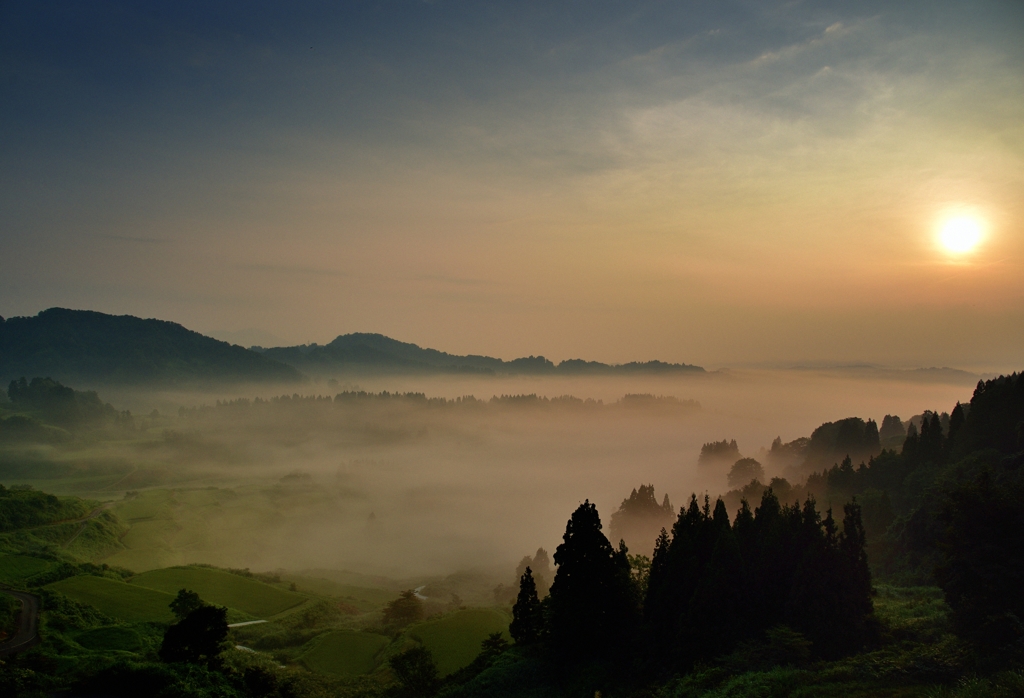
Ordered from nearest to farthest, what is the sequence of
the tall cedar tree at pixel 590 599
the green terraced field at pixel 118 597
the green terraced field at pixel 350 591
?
the tall cedar tree at pixel 590 599, the green terraced field at pixel 118 597, the green terraced field at pixel 350 591

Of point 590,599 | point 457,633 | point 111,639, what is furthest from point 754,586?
point 111,639

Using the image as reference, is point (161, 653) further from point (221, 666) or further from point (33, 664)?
point (33, 664)

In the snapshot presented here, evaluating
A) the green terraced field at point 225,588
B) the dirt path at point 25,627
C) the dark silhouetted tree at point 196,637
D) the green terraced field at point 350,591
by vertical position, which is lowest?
the green terraced field at point 350,591

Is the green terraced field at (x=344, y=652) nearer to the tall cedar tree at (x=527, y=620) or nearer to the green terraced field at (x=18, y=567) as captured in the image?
the tall cedar tree at (x=527, y=620)

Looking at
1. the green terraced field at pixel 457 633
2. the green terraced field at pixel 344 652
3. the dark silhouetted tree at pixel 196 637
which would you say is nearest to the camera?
the dark silhouetted tree at pixel 196 637

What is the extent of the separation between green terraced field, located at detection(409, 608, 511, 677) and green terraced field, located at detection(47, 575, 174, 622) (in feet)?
105

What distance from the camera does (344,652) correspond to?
65.9 metres

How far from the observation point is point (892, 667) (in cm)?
3086

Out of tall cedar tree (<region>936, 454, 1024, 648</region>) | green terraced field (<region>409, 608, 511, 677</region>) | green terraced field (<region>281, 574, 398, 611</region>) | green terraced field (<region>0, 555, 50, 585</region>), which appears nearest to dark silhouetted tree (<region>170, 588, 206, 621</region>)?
green terraced field (<region>409, 608, 511, 677</region>)

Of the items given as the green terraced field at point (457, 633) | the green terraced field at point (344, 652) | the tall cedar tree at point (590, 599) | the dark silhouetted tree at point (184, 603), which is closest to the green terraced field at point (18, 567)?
the dark silhouetted tree at point (184, 603)

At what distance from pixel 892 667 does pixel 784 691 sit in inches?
277

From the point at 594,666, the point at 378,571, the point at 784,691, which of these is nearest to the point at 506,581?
the point at 378,571

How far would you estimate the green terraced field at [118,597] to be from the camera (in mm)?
66375

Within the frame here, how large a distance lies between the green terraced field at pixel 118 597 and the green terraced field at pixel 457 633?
3193 centimetres
